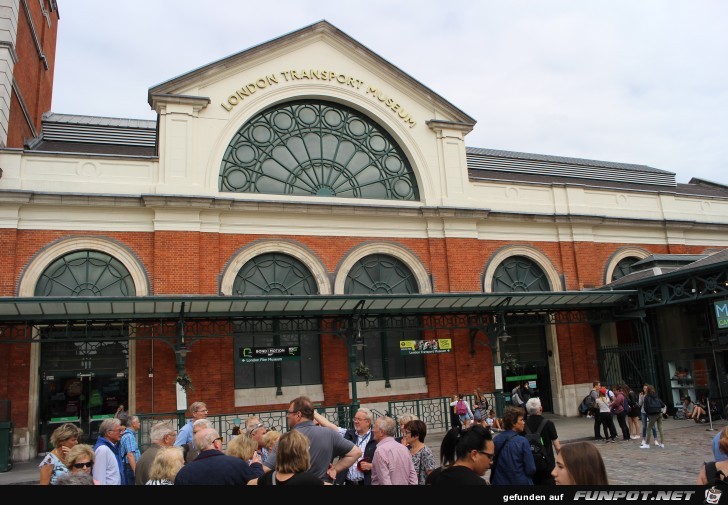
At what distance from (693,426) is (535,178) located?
13.0 meters

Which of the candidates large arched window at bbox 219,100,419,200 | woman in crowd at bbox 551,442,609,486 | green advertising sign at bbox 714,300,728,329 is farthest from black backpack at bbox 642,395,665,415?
woman in crowd at bbox 551,442,609,486

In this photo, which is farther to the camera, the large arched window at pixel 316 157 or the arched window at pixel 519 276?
the arched window at pixel 519 276

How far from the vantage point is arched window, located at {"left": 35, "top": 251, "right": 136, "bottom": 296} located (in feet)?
57.6

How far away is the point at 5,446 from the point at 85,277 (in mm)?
5058

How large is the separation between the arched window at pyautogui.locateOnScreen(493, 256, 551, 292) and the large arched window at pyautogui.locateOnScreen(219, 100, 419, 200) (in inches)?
170

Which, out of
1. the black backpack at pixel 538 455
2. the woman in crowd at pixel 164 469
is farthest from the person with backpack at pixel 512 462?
the woman in crowd at pixel 164 469

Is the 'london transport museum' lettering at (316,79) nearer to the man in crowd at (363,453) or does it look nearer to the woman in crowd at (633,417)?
the woman in crowd at (633,417)

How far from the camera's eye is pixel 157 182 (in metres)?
19.1

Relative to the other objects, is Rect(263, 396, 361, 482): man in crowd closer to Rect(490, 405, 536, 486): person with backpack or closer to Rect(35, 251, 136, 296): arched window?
Rect(490, 405, 536, 486): person with backpack

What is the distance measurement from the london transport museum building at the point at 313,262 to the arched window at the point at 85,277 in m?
0.04

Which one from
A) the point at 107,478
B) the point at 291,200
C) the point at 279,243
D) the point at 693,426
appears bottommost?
the point at 693,426

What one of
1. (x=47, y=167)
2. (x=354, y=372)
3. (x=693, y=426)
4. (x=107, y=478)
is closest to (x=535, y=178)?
(x=693, y=426)

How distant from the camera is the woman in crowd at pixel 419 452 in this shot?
6.05 metres

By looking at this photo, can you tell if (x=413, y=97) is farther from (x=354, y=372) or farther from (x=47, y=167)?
(x=47, y=167)
